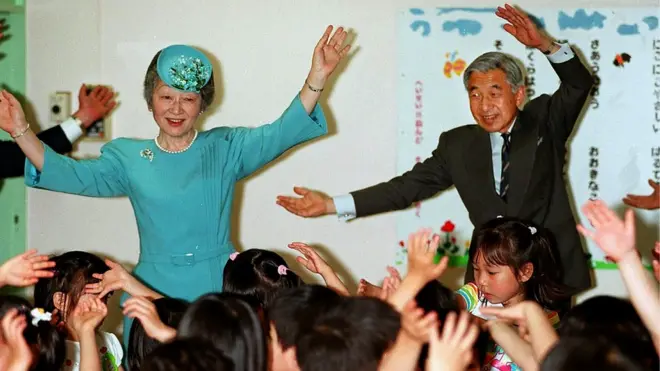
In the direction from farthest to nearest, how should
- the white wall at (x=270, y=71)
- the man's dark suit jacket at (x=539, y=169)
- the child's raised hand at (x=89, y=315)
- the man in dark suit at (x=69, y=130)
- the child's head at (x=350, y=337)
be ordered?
the white wall at (x=270, y=71)
the man in dark suit at (x=69, y=130)
the man's dark suit jacket at (x=539, y=169)
the child's raised hand at (x=89, y=315)
the child's head at (x=350, y=337)

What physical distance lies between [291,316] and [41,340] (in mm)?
620

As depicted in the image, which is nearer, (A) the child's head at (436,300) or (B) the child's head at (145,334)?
(A) the child's head at (436,300)

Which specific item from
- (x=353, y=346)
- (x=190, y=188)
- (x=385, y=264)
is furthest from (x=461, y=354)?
(x=385, y=264)

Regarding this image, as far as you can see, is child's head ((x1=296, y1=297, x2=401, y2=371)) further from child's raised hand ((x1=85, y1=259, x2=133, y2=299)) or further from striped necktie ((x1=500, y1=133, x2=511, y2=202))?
striped necktie ((x1=500, y1=133, x2=511, y2=202))

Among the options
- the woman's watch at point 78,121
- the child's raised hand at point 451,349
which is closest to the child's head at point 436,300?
the child's raised hand at point 451,349

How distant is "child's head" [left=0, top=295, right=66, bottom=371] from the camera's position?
2203 mm

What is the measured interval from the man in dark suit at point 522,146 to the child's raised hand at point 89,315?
3.09ft

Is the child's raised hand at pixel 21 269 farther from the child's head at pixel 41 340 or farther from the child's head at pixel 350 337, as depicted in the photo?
the child's head at pixel 350 337

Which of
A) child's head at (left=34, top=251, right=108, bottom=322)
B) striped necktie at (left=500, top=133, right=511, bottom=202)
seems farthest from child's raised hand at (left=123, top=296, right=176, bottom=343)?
striped necktie at (left=500, top=133, right=511, bottom=202)

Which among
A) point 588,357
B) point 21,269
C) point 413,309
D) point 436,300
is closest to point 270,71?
point 436,300

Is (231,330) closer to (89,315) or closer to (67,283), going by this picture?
(89,315)

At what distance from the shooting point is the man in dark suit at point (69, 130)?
11.0 ft

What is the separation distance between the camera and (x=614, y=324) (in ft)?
6.35

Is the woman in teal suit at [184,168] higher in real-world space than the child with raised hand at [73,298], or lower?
higher
